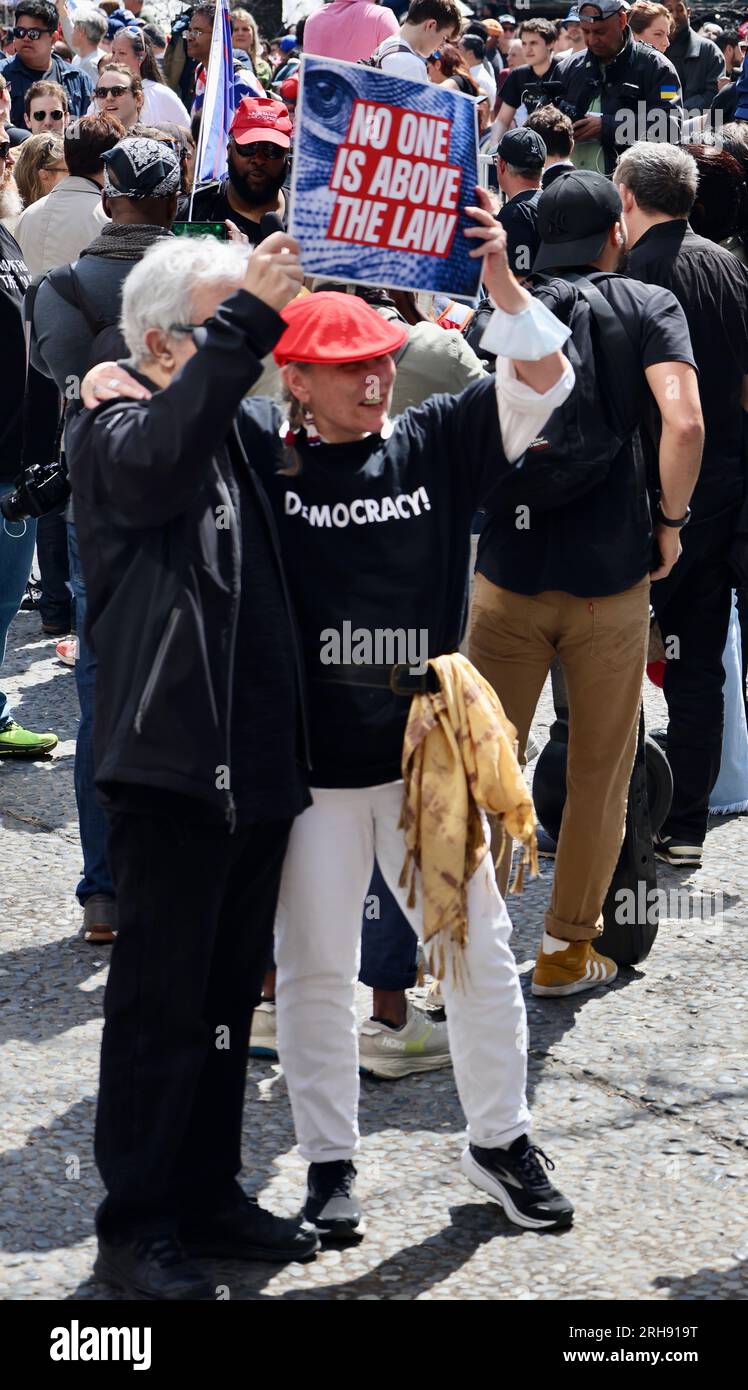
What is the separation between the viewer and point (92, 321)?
4.60 metres

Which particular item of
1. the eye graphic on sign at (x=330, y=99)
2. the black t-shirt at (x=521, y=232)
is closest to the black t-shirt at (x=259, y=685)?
the eye graphic on sign at (x=330, y=99)

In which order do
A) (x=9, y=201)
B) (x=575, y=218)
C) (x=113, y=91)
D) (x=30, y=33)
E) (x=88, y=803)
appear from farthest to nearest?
(x=30, y=33)
(x=113, y=91)
(x=9, y=201)
(x=88, y=803)
(x=575, y=218)

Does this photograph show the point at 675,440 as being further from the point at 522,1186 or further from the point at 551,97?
the point at 551,97

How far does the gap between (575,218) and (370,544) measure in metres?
1.56

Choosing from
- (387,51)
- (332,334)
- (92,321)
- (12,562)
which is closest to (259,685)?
(332,334)

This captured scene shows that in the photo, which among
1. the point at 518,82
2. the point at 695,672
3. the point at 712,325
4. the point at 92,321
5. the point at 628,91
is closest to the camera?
the point at 92,321

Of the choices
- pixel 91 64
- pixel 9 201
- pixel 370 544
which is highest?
pixel 370 544

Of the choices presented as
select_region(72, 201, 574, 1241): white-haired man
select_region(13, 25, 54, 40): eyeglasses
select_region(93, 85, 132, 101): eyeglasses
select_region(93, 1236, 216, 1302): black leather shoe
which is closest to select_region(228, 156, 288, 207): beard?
select_region(72, 201, 574, 1241): white-haired man

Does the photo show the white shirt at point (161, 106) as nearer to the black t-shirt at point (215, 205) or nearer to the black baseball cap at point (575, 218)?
the black t-shirt at point (215, 205)

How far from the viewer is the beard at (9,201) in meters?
6.97

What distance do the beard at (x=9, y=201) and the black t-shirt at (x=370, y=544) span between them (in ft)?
13.2

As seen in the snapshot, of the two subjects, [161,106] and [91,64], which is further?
[91,64]

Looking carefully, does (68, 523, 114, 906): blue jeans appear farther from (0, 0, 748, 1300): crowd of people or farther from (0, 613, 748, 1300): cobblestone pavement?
(0, 0, 748, 1300): crowd of people

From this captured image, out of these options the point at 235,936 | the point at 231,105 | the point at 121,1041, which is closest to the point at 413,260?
the point at 235,936
